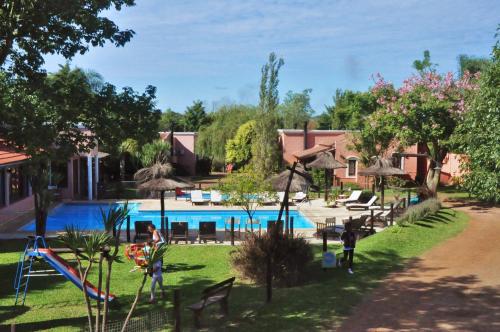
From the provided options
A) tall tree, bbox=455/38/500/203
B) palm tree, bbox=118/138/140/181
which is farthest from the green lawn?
palm tree, bbox=118/138/140/181

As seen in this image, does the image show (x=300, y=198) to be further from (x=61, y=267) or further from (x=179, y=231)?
(x=61, y=267)

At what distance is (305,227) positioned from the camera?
21.6m

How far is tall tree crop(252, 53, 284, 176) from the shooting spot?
37000 mm

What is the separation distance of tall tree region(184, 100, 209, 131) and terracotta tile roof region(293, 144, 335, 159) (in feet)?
93.9

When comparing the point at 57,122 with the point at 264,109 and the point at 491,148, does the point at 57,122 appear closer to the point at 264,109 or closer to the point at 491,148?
the point at 491,148

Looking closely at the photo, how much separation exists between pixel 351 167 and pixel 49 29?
27.9m

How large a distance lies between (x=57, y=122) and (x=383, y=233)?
11398 millimetres

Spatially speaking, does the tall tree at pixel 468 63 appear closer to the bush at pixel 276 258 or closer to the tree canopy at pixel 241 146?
the tree canopy at pixel 241 146

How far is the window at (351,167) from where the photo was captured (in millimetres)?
35281

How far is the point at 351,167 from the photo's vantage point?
116ft

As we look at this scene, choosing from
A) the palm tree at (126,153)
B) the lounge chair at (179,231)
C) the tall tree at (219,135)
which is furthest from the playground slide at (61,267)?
the tall tree at (219,135)

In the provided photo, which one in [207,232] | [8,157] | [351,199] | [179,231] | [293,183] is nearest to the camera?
[293,183]

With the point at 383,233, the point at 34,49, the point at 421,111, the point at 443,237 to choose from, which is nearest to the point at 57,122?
the point at 34,49

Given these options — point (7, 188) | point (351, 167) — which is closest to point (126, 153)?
point (7, 188)
